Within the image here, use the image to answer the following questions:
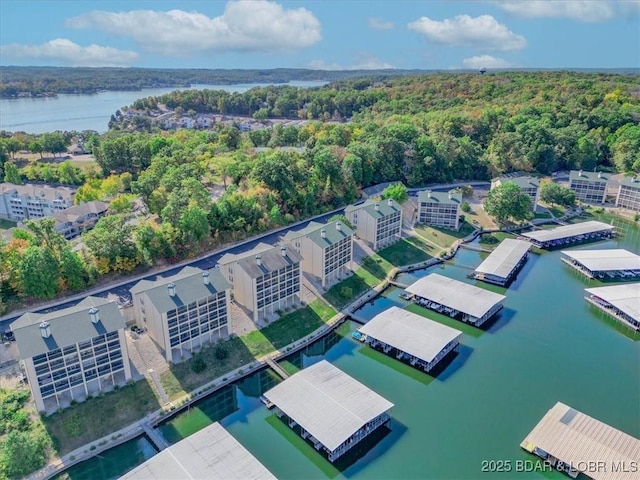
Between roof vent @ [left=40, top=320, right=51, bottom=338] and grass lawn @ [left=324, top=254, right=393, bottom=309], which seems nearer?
roof vent @ [left=40, top=320, right=51, bottom=338]

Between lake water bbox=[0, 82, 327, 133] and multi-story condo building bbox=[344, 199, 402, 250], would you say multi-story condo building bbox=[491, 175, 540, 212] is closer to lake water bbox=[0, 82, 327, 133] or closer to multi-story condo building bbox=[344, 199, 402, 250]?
multi-story condo building bbox=[344, 199, 402, 250]

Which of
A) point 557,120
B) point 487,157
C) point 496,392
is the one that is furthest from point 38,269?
point 557,120

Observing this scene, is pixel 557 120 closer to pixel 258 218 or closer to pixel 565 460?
pixel 258 218

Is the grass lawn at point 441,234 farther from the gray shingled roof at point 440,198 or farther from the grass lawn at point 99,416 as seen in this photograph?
the grass lawn at point 99,416

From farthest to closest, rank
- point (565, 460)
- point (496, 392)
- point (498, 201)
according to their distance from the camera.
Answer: point (498, 201) → point (496, 392) → point (565, 460)

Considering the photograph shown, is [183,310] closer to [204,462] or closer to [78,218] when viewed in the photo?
[204,462]

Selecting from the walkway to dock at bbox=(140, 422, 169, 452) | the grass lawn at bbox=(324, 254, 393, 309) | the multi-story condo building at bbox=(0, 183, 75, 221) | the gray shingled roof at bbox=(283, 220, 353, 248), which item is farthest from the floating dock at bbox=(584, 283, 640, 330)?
the multi-story condo building at bbox=(0, 183, 75, 221)

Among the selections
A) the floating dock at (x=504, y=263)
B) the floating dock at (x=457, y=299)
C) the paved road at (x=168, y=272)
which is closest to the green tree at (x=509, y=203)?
the floating dock at (x=504, y=263)
